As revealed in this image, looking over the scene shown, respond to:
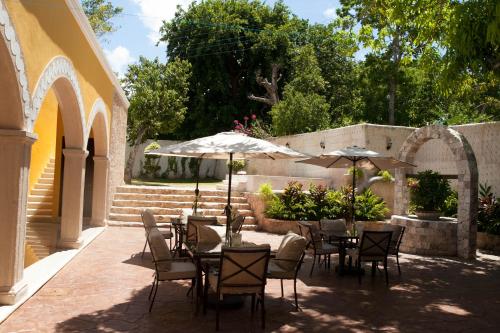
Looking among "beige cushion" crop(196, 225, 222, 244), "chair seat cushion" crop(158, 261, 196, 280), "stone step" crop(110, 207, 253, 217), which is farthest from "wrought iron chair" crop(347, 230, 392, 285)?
"stone step" crop(110, 207, 253, 217)

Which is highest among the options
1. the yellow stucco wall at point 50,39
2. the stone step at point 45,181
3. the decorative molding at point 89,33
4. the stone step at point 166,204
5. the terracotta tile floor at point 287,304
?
the decorative molding at point 89,33

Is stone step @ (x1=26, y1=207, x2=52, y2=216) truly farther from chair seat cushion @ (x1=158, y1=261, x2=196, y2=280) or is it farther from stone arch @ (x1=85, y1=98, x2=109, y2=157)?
chair seat cushion @ (x1=158, y1=261, x2=196, y2=280)

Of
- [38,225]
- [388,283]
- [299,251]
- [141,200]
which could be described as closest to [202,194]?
[141,200]

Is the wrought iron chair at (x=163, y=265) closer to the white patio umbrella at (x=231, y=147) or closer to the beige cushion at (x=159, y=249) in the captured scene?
the beige cushion at (x=159, y=249)

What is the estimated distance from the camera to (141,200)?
14523mm

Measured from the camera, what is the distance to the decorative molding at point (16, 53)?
14.5ft

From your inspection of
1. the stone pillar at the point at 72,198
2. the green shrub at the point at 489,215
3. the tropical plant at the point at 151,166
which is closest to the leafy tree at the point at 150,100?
the tropical plant at the point at 151,166

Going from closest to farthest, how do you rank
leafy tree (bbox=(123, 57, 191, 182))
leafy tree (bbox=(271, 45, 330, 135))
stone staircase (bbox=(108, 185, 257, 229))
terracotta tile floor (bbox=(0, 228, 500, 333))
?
1. terracotta tile floor (bbox=(0, 228, 500, 333))
2. stone staircase (bbox=(108, 185, 257, 229))
3. leafy tree (bbox=(123, 57, 191, 182))
4. leafy tree (bbox=(271, 45, 330, 135))

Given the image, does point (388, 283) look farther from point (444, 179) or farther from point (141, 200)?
point (141, 200)

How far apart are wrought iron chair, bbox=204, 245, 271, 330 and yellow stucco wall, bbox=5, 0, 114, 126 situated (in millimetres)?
3165

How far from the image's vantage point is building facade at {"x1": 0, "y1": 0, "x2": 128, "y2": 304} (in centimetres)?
514

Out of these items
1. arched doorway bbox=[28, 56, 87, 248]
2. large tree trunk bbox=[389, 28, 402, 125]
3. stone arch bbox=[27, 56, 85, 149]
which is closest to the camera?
stone arch bbox=[27, 56, 85, 149]

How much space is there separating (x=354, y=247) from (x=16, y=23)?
608 centimetres

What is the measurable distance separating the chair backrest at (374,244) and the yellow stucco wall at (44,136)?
9759mm
